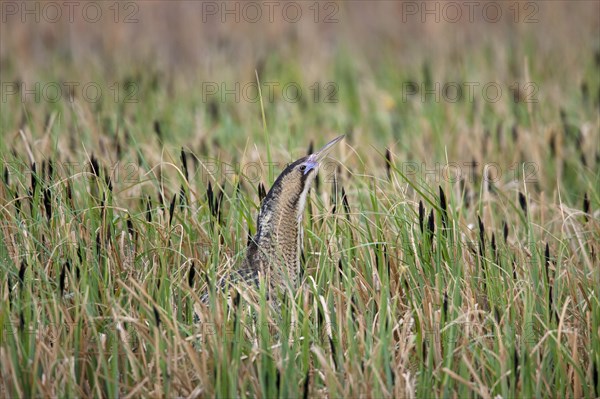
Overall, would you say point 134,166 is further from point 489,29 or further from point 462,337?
point 489,29

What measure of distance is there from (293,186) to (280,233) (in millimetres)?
214

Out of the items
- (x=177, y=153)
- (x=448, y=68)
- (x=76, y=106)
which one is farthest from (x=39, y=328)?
(x=448, y=68)

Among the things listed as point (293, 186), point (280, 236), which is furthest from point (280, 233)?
point (293, 186)

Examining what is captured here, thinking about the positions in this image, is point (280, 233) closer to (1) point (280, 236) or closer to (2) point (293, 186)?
(1) point (280, 236)

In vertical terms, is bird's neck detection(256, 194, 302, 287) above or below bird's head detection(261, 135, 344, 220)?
below

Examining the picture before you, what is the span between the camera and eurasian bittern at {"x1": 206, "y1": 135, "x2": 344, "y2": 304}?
4.43 m

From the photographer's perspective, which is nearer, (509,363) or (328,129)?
(509,363)

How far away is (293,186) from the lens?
177 inches

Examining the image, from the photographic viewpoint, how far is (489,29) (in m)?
10.7

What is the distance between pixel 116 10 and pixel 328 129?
404 centimetres

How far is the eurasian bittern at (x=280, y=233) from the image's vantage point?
443 centimetres

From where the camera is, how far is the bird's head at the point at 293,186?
14.7ft

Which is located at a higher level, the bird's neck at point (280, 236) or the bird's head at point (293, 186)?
the bird's head at point (293, 186)

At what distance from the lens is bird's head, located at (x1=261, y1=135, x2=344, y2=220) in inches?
176
